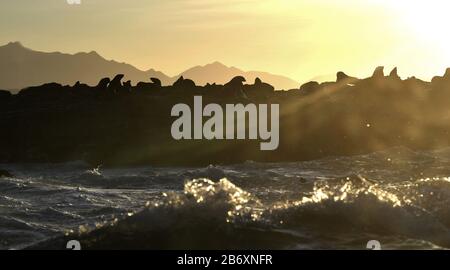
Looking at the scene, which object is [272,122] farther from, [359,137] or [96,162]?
[96,162]

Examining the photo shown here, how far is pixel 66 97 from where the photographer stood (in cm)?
3462

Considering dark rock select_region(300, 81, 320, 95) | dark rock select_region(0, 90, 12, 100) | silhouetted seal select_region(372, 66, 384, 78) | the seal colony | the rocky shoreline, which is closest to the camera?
the rocky shoreline

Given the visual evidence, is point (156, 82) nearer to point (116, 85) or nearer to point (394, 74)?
point (116, 85)

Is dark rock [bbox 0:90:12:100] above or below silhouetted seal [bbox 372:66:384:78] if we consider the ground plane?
below

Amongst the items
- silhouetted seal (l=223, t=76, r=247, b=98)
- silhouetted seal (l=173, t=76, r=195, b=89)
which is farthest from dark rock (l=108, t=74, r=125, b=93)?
silhouetted seal (l=223, t=76, r=247, b=98)

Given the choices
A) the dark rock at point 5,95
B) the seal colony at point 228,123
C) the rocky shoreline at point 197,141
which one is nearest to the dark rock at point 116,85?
the rocky shoreline at point 197,141

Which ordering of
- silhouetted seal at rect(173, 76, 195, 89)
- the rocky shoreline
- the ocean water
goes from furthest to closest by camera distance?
silhouetted seal at rect(173, 76, 195, 89), the rocky shoreline, the ocean water

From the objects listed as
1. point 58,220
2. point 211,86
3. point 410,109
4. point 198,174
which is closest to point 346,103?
point 410,109

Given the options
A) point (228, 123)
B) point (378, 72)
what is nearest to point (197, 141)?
point (228, 123)

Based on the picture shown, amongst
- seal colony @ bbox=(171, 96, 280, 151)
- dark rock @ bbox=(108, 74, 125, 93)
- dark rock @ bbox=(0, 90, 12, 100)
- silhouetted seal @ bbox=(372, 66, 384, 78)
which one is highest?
silhouetted seal @ bbox=(372, 66, 384, 78)

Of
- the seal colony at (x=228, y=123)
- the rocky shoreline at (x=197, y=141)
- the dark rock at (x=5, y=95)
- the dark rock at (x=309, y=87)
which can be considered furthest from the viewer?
the dark rock at (x=309, y=87)

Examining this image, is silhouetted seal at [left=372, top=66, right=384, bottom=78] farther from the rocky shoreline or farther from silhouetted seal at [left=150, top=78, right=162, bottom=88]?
silhouetted seal at [left=150, top=78, right=162, bottom=88]

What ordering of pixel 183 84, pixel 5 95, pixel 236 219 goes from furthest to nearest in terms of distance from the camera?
pixel 5 95, pixel 183 84, pixel 236 219

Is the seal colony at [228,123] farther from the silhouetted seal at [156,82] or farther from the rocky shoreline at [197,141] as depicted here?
the silhouetted seal at [156,82]
